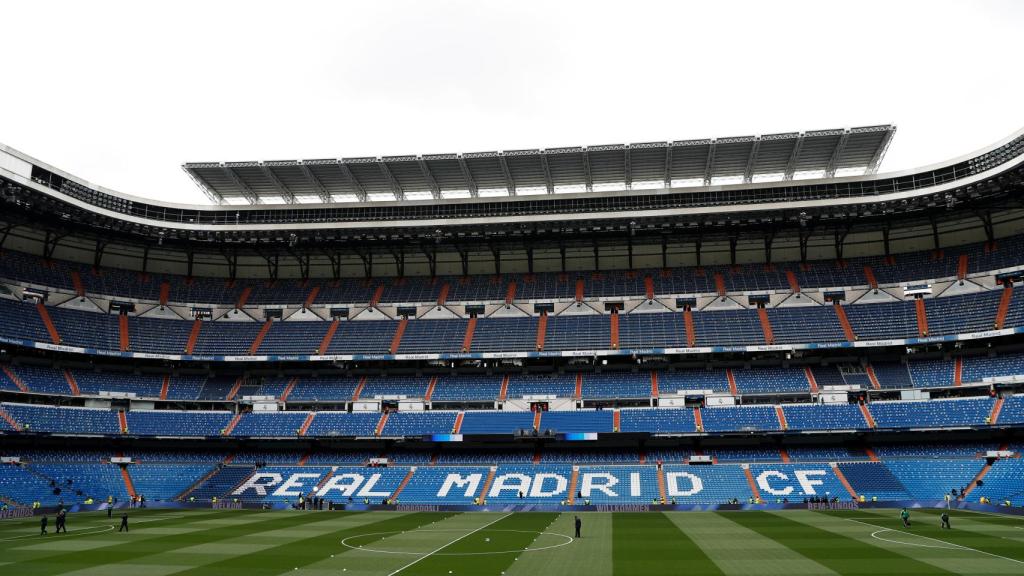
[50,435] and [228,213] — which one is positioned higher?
[228,213]

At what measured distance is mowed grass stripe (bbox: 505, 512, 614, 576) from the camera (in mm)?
26812

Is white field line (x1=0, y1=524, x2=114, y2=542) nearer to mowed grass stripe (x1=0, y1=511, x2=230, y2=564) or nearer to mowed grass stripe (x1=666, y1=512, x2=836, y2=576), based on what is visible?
mowed grass stripe (x1=0, y1=511, x2=230, y2=564)

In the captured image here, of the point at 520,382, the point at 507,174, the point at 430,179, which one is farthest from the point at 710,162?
the point at 520,382

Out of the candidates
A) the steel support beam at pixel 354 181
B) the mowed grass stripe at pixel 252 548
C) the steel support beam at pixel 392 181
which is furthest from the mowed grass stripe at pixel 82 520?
the steel support beam at pixel 392 181

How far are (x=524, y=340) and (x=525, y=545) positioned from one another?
38.9 metres

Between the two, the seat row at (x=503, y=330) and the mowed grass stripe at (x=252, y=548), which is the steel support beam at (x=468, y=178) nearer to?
the seat row at (x=503, y=330)

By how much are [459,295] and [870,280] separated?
143 feet

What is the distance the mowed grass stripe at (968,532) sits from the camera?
3076cm

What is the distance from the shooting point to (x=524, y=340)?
237 feet

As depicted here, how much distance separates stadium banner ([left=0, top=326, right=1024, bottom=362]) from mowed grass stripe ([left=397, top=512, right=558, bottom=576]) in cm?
2562

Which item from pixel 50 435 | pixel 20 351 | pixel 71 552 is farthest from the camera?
pixel 20 351

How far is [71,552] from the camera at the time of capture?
3256 cm

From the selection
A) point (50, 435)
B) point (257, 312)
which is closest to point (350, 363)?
point (257, 312)

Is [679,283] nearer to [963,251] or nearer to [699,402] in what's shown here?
[699,402]
